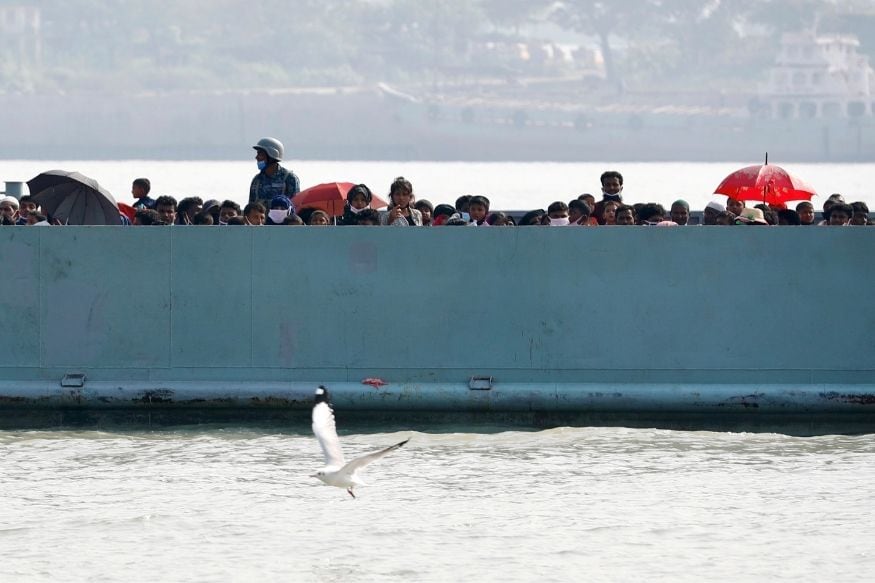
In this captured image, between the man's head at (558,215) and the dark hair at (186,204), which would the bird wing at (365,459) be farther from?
the dark hair at (186,204)

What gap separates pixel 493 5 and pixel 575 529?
16021cm

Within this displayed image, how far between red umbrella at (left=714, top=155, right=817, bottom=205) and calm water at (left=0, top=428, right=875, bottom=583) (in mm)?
3635

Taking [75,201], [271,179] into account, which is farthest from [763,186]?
[75,201]

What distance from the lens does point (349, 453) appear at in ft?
36.6

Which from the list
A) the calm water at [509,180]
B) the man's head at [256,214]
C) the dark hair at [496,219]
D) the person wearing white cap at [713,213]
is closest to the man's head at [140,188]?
the man's head at [256,214]

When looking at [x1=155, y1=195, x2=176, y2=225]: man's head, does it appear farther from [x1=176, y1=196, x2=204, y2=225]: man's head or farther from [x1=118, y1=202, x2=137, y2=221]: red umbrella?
[x1=118, y1=202, x2=137, y2=221]: red umbrella

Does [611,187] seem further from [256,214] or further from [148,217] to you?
[148,217]

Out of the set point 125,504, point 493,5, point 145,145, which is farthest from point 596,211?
point 493,5

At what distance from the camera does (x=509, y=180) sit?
97438mm

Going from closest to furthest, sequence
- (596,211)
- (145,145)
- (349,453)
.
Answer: (349,453) < (596,211) < (145,145)

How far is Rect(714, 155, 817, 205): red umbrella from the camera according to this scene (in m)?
14.8

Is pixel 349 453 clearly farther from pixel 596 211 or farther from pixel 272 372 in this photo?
pixel 596 211

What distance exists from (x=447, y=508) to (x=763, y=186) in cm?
514

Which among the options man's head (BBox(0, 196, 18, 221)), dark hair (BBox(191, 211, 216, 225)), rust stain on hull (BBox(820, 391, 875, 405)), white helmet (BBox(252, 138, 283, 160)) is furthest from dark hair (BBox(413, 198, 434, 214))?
rust stain on hull (BBox(820, 391, 875, 405))
